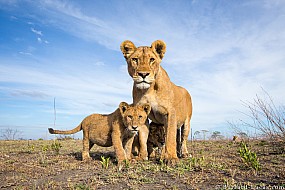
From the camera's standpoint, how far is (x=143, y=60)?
483cm

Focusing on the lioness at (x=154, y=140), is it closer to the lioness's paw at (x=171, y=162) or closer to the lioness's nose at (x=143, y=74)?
the lioness's paw at (x=171, y=162)

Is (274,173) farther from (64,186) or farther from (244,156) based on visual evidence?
(64,186)

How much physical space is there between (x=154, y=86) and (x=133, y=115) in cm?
74

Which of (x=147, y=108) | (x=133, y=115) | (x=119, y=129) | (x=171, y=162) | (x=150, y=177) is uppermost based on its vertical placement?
(x=147, y=108)

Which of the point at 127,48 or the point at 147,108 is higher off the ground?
the point at 127,48

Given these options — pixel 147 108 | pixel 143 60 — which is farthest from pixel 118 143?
pixel 143 60

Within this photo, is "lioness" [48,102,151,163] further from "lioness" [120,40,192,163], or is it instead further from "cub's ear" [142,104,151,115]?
"lioness" [120,40,192,163]

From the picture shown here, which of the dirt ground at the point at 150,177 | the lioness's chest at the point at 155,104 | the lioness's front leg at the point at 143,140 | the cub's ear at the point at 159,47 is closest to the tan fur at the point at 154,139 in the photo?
the lioness's front leg at the point at 143,140

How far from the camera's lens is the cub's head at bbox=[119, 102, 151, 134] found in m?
5.02

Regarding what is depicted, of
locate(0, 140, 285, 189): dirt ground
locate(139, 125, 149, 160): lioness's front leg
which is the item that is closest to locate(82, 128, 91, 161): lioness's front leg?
locate(0, 140, 285, 189): dirt ground

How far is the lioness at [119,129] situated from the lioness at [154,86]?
9.8 inches

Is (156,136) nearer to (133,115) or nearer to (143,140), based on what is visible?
(143,140)

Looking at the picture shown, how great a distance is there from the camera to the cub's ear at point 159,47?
5.16m

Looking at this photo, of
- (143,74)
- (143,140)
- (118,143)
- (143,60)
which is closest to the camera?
(143,74)
